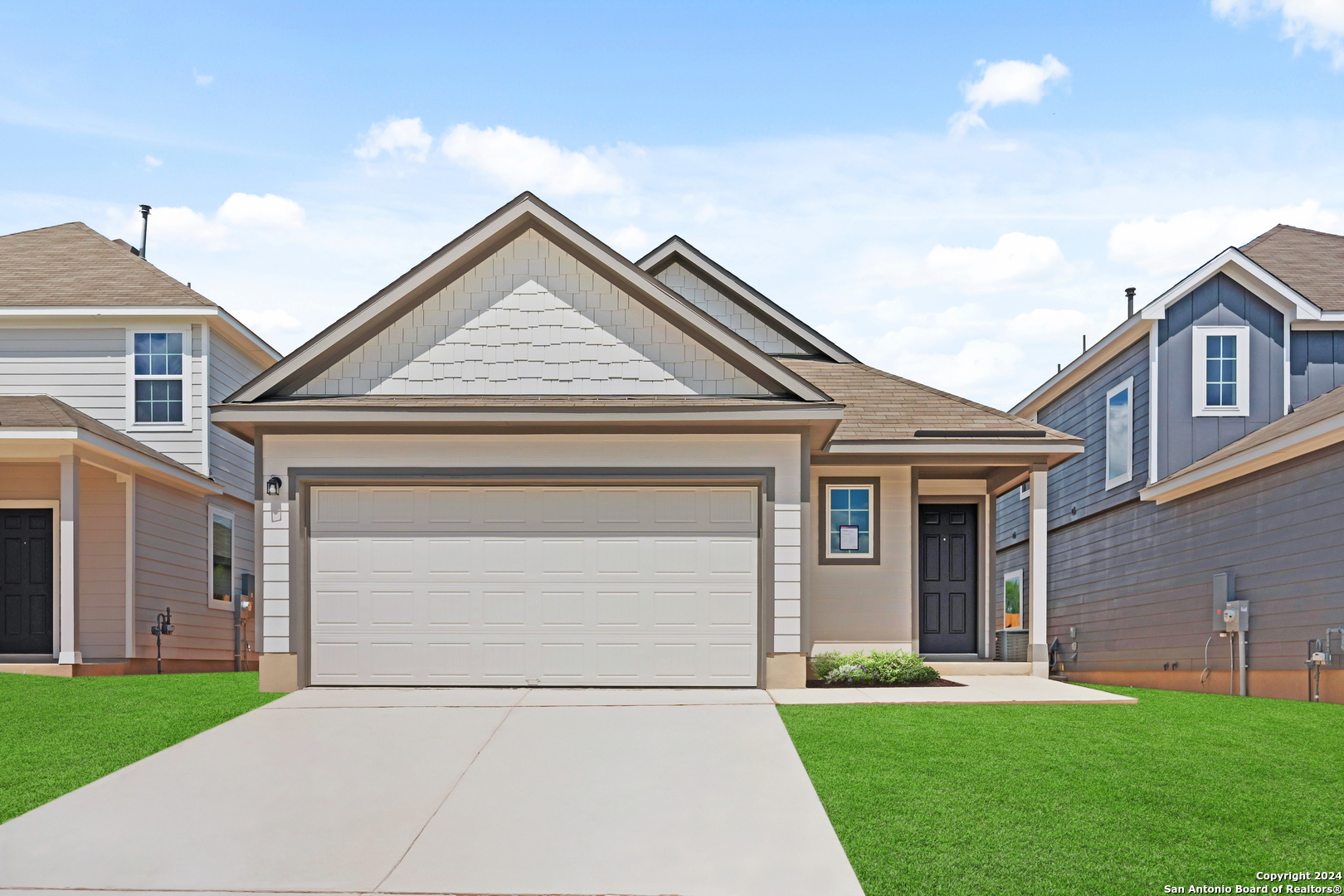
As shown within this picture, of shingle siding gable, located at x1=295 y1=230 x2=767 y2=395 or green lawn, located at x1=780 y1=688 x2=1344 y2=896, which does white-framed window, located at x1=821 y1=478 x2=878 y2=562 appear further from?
green lawn, located at x1=780 y1=688 x2=1344 y2=896

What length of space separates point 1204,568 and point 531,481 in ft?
31.9

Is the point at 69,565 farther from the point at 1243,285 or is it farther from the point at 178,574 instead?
the point at 1243,285

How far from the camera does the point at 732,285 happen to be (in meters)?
16.1

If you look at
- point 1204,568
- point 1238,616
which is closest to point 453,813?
point 1238,616

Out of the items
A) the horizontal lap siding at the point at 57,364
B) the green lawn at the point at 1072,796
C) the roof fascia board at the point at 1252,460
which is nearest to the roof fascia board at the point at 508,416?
the green lawn at the point at 1072,796

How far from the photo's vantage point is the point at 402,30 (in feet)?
42.6

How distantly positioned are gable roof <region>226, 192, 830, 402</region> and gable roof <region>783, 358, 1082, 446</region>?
197 centimetres

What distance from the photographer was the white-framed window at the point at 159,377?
17141 millimetres

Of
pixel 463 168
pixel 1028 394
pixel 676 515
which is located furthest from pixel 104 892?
pixel 1028 394

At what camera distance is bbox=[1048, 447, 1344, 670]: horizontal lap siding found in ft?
41.2

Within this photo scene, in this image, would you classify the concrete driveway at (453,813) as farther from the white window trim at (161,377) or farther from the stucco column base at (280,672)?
the white window trim at (161,377)

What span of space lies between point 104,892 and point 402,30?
10.3 m

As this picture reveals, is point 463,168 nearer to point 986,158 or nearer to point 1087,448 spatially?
point 986,158

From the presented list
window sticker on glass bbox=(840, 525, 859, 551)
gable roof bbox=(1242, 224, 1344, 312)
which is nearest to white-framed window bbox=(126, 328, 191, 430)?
window sticker on glass bbox=(840, 525, 859, 551)
